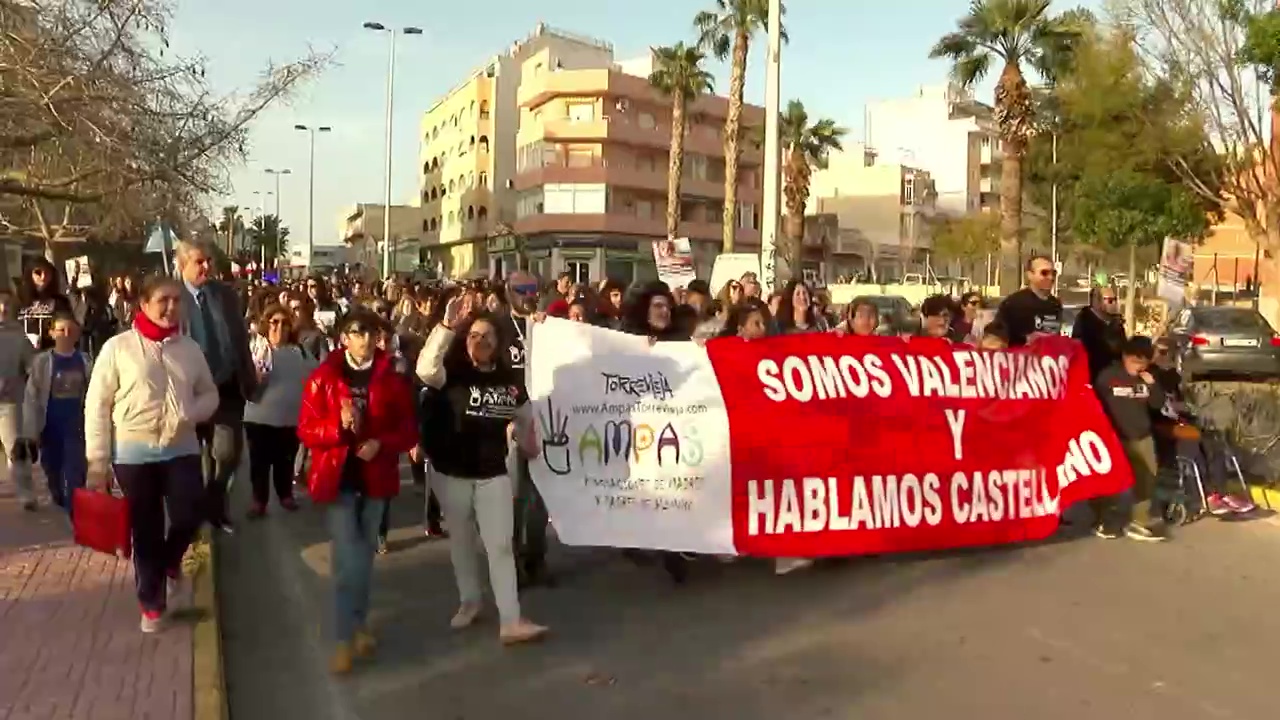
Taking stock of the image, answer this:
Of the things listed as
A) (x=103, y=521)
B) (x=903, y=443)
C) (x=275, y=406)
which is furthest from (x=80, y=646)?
(x=903, y=443)

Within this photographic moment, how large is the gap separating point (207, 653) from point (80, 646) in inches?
26.7

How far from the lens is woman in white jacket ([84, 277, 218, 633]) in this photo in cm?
596

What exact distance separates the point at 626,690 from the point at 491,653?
2.83 ft

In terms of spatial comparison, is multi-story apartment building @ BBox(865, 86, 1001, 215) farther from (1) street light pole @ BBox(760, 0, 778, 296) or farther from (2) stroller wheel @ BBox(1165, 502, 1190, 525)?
(2) stroller wheel @ BBox(1165, 502, 1190, 525)

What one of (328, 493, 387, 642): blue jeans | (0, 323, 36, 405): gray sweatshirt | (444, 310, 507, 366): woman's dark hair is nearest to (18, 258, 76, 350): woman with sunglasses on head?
(0, 323, 36, 405): gray sweatshirt

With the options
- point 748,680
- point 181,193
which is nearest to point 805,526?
point 748,680

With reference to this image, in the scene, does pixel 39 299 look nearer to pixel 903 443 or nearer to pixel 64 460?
pixel 64 460

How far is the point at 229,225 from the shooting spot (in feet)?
161

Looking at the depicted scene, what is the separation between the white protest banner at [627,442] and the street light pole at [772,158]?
10.2 meters

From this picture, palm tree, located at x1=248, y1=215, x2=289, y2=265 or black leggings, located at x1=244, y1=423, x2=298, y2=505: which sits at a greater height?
palm tree, located at x1=248, y1=215, x2=289, y2=265

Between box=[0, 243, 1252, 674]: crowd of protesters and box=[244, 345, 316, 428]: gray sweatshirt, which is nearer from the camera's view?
box=[0, 243, 1252, 674]: crowd of protesters

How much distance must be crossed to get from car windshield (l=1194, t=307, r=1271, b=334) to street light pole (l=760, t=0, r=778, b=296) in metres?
9.87

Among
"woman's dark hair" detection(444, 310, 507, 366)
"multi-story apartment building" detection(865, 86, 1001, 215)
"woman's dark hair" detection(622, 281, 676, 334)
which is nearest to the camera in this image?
"woman's dark hair" detection(444, 310, 507, 366)

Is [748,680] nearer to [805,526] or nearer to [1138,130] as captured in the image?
[805,526]
